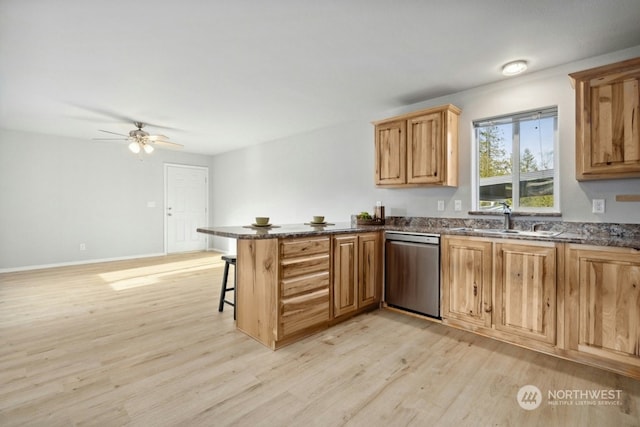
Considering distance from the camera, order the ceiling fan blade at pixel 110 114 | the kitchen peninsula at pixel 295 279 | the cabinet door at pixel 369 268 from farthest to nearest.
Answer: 1. the ceiling fan blade at pixel 110 114
2. the cabinet door at pixel 369 268
3. the kitchen peninsula at pixel 295 279

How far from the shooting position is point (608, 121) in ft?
7.34

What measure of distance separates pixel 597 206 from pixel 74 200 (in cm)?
752

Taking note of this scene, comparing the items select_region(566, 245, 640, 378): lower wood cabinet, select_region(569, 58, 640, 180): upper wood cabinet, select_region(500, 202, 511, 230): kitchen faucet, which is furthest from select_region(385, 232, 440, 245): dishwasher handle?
select_region(569, 58, 640, 180): upper wood cabinet

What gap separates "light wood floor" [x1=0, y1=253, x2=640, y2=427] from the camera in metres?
1.66

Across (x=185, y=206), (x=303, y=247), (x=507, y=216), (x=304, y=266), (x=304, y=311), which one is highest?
(x=185, y=206)

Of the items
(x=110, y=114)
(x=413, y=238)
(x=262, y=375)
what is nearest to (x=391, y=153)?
(x=413, y=238)

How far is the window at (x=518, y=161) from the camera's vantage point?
Answer: 2.85 metres

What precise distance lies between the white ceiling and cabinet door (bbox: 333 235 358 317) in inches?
64.9

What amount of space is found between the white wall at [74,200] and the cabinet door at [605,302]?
699 cm

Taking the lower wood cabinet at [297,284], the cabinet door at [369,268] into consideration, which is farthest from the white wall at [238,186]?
the lower wood cabinet at [297,284]

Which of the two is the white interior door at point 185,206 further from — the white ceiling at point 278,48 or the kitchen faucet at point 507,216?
the kitchen faucet at point 507,216

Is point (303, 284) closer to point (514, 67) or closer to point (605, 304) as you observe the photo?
point (605, 304)

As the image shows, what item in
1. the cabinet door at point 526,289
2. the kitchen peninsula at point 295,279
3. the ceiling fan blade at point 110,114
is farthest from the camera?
the ceiling fan blade at point 110,114

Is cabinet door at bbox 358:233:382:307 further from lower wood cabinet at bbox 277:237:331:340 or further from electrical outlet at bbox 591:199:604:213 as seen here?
electrical outlet at bbox 591:199:604:213
